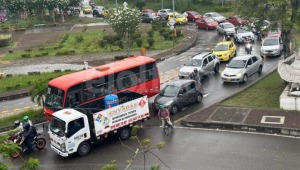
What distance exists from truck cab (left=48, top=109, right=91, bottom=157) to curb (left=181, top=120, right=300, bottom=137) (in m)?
5.37

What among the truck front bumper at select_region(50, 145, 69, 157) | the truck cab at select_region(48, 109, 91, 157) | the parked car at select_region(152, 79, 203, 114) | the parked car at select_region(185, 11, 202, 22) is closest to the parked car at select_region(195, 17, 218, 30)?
the parked car at select_region(185, 11, 202, 22)

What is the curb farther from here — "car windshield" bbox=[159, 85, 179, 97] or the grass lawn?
the grass lawn

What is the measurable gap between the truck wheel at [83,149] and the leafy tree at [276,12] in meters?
12.8

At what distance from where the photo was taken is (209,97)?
25.0m

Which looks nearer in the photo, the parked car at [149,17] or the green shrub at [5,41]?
the green shrub at [5,41]

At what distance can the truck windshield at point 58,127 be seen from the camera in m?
17.6

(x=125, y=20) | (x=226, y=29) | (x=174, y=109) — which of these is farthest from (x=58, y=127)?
(x=226, y=29)

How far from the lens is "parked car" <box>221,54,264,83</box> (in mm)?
27036

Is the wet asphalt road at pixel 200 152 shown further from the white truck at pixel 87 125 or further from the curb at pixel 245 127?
the white truck at pixel 87 125

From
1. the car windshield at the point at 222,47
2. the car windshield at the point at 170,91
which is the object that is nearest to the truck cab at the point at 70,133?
the car windshield at the point at 170,91

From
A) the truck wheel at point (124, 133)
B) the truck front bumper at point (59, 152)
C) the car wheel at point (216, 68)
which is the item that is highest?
the car wheel at point (216, 68)

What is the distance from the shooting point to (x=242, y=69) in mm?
27438

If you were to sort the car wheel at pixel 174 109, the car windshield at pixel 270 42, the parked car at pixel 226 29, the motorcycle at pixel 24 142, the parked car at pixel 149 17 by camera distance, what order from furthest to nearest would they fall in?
1. the parked car at pixel 149 17
2. the parked car at pixel 226 29
3. the car windshield at pixel 270 42
4. the car wheel at pixel 174 109
5. the motorcycle at pixel 24 142

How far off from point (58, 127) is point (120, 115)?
2.86 meters
